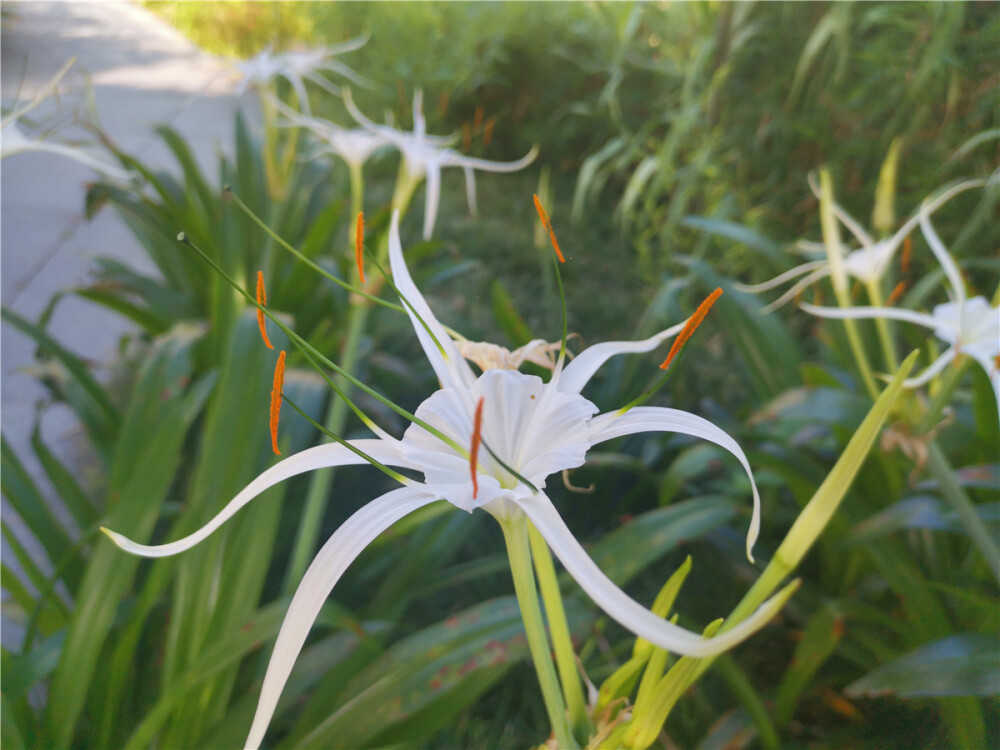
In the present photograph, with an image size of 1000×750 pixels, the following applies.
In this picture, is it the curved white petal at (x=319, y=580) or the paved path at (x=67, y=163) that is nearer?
the curved white petal at (x=319, y=580)

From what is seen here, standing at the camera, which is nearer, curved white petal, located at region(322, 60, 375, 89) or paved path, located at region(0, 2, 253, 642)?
paved path, located at region(0, 2, 253, 642)

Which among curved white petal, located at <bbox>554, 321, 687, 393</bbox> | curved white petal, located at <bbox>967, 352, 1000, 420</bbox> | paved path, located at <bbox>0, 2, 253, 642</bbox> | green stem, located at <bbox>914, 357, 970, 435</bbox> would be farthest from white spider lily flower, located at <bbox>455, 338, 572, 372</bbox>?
paved path, located at <bbox>0, 2, 253, 642</bbox>

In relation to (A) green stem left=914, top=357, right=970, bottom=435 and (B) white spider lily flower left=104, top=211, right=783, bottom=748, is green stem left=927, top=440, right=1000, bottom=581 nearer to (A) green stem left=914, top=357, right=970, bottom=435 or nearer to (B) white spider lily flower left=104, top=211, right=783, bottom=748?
(A) green stem left=914, top=357, right=970, bottom=435

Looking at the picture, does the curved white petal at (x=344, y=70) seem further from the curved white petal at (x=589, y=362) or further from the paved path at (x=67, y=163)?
the curved white petal at (x=589, y=362)

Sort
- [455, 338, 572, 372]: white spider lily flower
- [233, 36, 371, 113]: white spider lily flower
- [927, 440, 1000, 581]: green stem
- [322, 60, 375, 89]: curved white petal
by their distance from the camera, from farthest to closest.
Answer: [322, 60, 375, 89]: curved white petal → [233, 36, 371, 113]: white spider lily flower → [927, 440, 1000, 581]: green stem → [455, 338, 572, 372]: white spider lily flower

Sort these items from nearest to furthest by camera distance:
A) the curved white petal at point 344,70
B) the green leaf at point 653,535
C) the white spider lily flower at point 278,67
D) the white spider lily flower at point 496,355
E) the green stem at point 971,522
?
the white spider lily flower at point 496,355 < the green stem at point 971,522 < the green leaf at point 653,535 < the white spider lily flower at point 278,67 < the curved white petal at point 344,70

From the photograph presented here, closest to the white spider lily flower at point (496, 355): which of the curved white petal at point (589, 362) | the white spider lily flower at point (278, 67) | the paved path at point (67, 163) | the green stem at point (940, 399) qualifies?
the curved white petal at point (589, 362)

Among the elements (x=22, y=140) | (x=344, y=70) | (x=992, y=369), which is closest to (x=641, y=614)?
(x=992, y=369)
